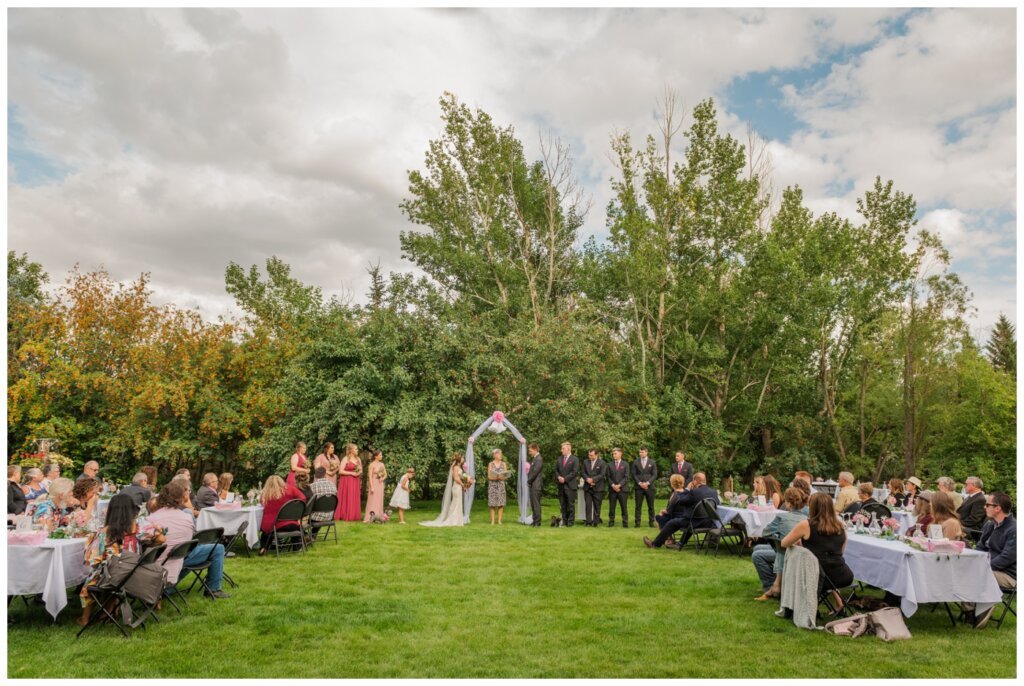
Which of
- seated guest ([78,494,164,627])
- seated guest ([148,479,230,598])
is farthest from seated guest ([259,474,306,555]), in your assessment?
seated guest ([78,494,164,627])

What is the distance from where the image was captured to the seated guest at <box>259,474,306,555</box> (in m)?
10.1

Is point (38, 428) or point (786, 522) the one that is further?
point (38, 428)

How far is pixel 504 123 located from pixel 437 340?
13307 mm

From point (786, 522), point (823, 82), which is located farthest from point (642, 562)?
point (823, 82)

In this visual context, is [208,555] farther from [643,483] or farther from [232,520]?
[643,483]

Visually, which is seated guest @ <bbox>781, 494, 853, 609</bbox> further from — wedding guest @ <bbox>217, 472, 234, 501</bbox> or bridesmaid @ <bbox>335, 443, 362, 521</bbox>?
bridesmaid @ <bbox>335, 443, 362, 521</bbox>

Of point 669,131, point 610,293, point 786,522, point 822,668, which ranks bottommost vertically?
point 822,668

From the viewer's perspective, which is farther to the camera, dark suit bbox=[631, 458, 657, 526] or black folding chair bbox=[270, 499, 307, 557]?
dark suit bbox=[631, 458, 657, 526]

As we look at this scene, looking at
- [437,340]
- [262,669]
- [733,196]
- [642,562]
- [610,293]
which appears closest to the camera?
[262,669]

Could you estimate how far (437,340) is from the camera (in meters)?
18.9

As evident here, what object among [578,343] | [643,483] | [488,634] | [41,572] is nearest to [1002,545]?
[488,634]

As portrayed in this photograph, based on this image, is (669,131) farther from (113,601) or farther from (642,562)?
(113,601)

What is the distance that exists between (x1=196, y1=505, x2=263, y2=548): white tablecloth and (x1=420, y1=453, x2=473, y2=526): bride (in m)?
4.88

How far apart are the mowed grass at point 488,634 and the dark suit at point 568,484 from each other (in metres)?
4.99
